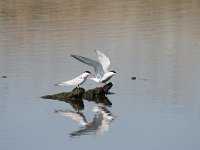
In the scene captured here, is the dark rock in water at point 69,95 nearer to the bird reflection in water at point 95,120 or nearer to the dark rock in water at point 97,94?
the dark rock in water at point 97,94

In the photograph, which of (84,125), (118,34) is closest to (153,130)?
(84,125)

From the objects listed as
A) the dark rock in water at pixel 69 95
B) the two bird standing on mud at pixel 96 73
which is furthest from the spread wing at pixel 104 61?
the dark rock in water at pixel 69 95

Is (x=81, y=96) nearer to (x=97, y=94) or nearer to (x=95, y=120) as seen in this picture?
(x=97, y=94)

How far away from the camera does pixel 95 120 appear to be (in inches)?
783

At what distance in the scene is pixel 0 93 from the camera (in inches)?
894

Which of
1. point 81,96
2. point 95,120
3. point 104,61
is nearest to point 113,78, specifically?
point 104,61

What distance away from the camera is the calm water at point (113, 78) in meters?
18.1

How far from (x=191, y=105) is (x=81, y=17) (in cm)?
2201

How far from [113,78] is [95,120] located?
5.06 meters

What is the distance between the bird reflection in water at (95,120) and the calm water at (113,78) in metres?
0.07

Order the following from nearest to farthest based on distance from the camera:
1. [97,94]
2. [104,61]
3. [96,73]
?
[97,94] → [96,73] → [104,61]

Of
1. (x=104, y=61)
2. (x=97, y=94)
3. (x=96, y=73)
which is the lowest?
(x=97, y=94)

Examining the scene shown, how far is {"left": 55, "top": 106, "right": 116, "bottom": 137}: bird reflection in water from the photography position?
61.5 feet

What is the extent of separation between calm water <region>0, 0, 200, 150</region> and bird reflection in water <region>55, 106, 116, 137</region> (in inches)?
2.6
